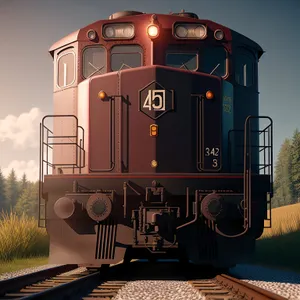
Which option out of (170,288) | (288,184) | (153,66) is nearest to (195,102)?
(153,66)

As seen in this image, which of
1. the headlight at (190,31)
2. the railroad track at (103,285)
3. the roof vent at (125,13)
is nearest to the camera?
the railroad track at (103,285)

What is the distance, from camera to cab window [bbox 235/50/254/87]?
30.0 ft

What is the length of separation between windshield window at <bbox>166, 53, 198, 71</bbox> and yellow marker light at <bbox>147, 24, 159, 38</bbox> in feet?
1.38

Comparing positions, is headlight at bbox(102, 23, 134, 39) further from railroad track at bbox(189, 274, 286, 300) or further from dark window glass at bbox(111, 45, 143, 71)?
railroad track at bbox(189, 274, 286, 300)

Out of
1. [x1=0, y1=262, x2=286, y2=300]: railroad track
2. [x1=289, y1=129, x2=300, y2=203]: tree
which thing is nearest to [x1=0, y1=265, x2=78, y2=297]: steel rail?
[x1=0, y1=262, x2=286, y2=300]: railroad track

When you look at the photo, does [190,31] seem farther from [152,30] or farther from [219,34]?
[152,30]

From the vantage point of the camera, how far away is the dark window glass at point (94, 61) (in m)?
8.82

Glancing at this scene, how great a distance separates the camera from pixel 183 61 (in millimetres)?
8766

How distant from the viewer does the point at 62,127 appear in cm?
926

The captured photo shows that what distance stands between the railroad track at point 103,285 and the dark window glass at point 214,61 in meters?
3.45

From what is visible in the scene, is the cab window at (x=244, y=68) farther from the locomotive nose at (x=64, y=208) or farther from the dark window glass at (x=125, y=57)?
the locomotive nose at (x=64, y=208)

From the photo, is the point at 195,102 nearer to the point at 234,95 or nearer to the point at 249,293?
the point at 234,95

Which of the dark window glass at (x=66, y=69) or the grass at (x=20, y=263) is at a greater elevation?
the dark window glass at (x=66, y=69)

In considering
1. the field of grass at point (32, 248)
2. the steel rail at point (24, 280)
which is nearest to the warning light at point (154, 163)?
the steel rail at point (24, 280)
